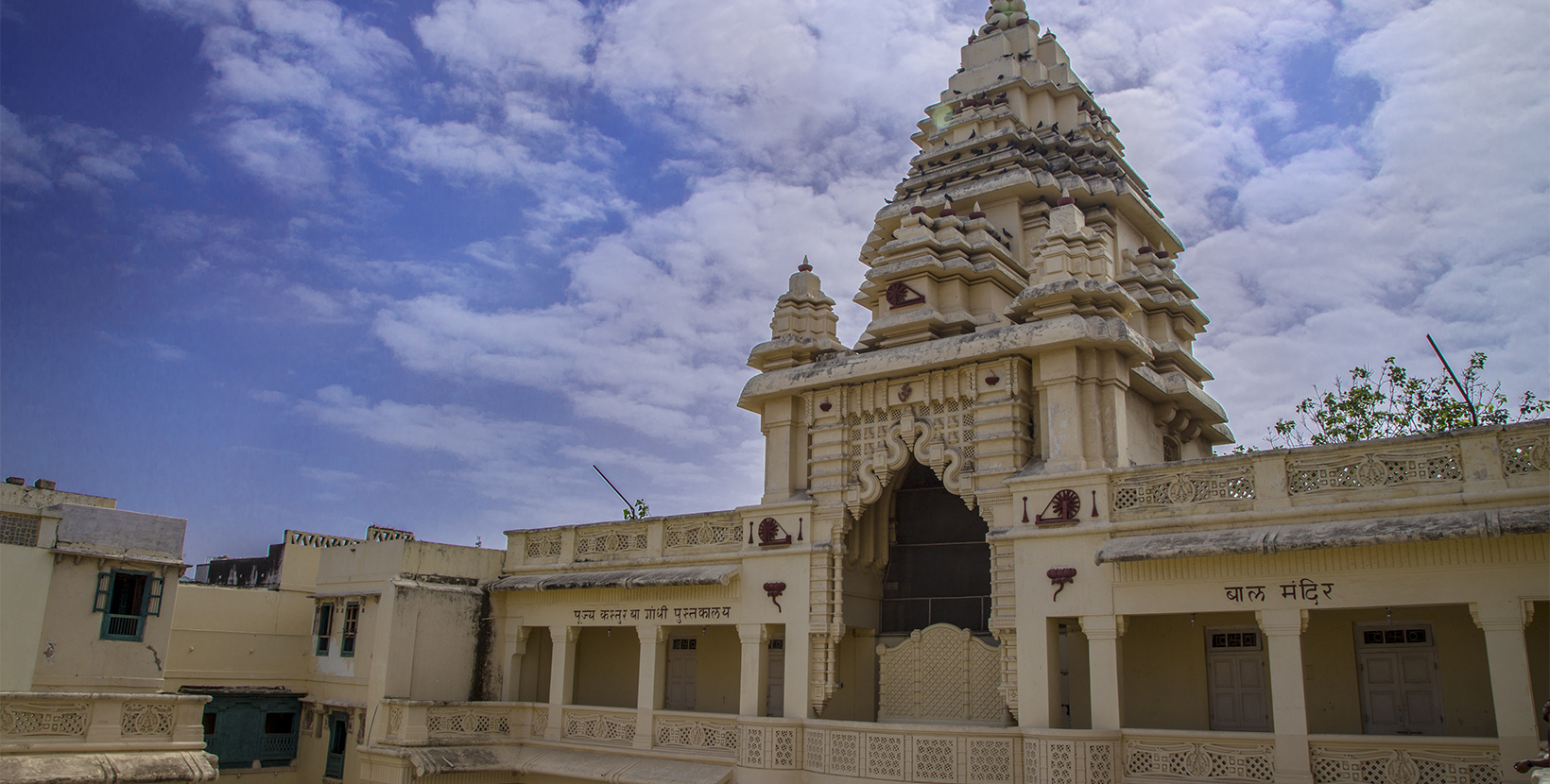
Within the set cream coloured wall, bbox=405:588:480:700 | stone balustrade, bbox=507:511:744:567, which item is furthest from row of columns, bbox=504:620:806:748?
stone balustrade, bbox=507:511:744:567

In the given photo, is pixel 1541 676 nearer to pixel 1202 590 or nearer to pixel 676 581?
pixel 1202 590

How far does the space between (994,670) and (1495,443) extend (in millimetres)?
7034

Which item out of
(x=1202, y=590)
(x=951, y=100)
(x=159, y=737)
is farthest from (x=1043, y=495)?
(x=159, y=737)

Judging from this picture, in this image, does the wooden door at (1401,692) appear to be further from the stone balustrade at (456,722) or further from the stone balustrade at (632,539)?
the stone balustrade at (456,722)

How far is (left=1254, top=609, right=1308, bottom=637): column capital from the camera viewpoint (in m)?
12.4

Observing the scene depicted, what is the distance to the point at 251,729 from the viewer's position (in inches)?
827

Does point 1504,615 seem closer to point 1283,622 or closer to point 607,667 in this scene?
point 1283,622

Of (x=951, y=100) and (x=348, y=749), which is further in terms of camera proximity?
(x=951, y=100)

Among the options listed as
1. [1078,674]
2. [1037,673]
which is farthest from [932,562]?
[1037,673]

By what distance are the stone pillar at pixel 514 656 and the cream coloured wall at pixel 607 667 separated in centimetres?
51

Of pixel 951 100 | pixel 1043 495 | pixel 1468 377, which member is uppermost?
pixel 951 100

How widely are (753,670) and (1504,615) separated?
33.1 ft

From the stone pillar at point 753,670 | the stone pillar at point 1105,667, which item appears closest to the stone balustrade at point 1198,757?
the stone pillar at point 1105,667

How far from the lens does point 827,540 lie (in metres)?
16.6
